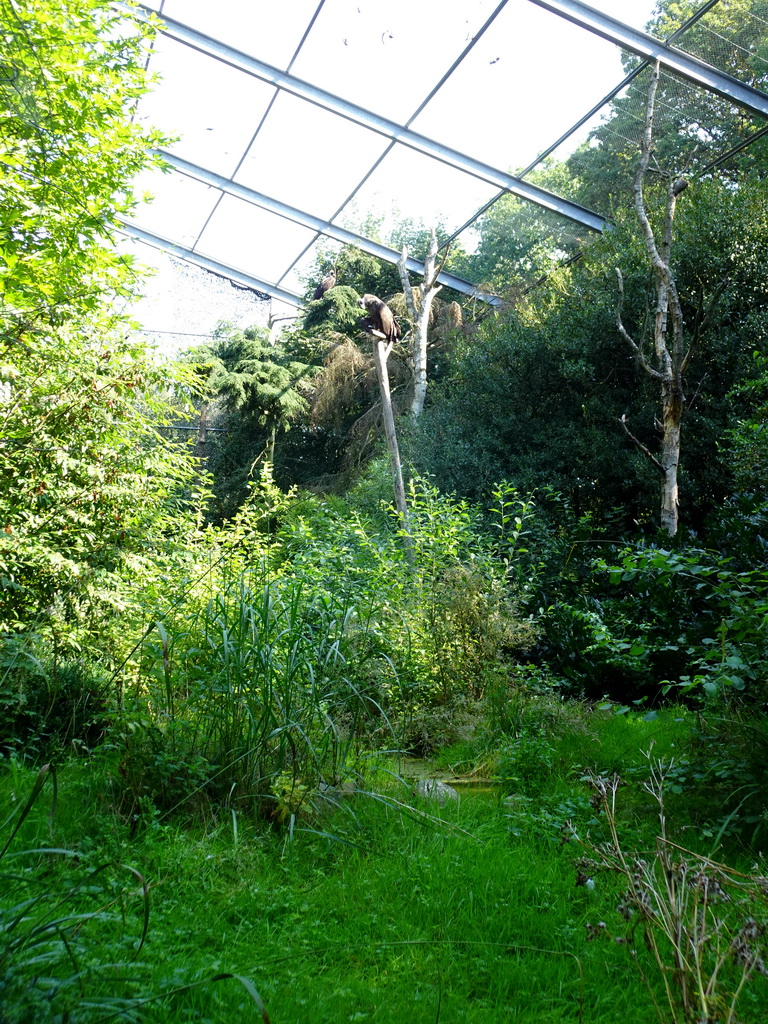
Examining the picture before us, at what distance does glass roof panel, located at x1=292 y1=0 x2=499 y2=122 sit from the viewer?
27.8ft

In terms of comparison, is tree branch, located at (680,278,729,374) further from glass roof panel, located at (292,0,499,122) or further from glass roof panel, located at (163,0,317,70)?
glass roof panel, located at (163,0,317,70)

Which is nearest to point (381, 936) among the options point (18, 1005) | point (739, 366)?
point (18, 1005)

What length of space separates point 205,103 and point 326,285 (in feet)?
14.0

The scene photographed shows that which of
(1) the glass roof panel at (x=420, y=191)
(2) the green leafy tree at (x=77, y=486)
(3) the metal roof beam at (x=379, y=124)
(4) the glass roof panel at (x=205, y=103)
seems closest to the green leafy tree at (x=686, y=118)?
(3) the metal roof beam at (x=379, y=124)

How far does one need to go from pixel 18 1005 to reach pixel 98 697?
9.01 ft

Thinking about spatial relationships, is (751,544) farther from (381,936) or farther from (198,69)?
(198,69)

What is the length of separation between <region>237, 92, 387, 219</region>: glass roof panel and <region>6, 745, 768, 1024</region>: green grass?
1002cm

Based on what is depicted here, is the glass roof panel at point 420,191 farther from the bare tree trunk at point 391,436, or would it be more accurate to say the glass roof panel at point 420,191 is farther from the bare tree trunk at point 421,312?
the bare tree trunk at point 391,436

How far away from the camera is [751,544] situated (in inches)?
177

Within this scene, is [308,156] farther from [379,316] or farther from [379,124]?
[379,316]

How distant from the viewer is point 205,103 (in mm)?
11680

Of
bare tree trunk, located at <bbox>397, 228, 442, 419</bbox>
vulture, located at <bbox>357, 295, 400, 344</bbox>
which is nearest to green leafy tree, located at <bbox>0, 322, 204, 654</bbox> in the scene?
vulture, located at <bbox>357, 295, 400, 344</bbox>

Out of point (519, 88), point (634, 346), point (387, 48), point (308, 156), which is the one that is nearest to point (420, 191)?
point (308, 156)

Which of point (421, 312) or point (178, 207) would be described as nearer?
point (421, 312)
